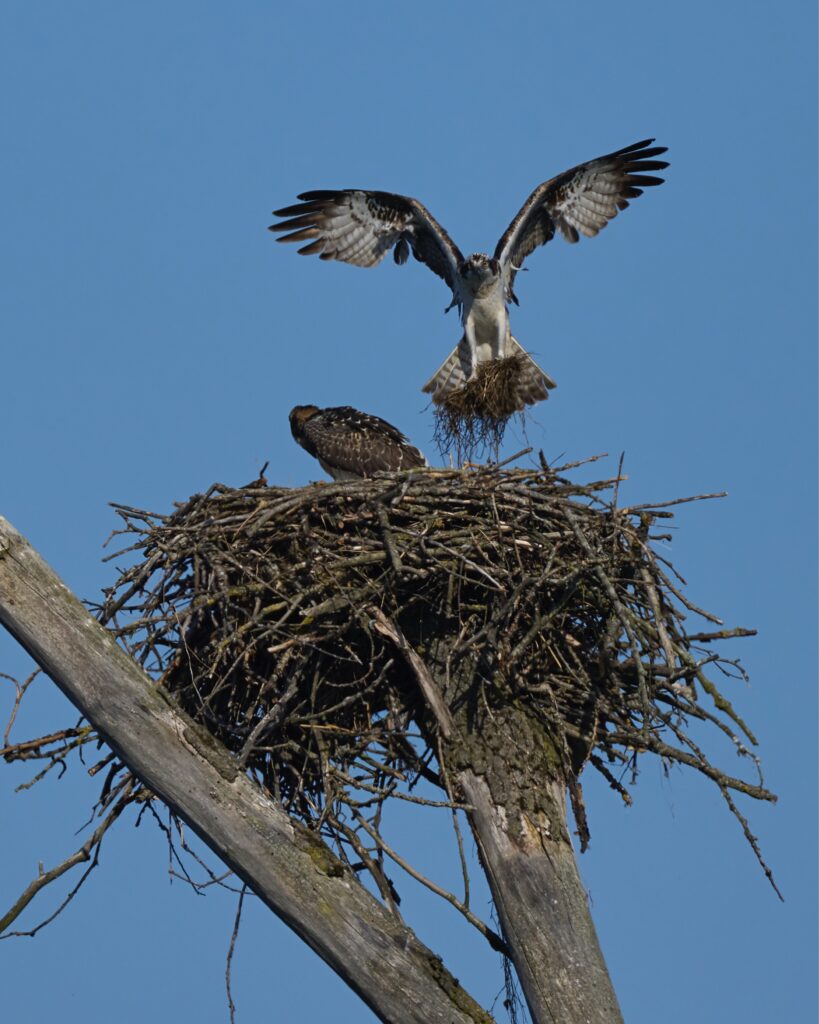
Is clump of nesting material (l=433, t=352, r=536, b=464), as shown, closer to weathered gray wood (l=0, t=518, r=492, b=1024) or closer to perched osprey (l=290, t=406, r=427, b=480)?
perched osprey (l=290, t=406, r=427, b=480)

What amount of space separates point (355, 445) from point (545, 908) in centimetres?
433

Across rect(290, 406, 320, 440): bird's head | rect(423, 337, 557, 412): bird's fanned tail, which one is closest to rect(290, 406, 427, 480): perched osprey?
rect(290, 406, 320, 440): bird's head

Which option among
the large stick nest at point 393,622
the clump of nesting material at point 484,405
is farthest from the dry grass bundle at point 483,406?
the large stick nest at point 393,622

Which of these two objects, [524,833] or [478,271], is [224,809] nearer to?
[524,833]

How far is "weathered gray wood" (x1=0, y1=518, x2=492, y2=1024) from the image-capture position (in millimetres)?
5555

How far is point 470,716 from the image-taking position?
696 centimetres

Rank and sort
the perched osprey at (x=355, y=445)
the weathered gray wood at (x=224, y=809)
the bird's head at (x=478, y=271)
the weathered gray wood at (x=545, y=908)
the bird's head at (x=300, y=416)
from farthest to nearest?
the bird's head at (x=478, y=271) → the bird's head at (x=300, y=416) → the perched osprey at (x=355, y=445) → the weathered gray wood at (x=545, y=908) → the weathered gray wood at (x=224, y=809)

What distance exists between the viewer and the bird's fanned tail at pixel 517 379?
1188 cm

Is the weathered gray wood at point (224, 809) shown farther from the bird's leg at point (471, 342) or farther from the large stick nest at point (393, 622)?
the bird's leg at point (471, 342)

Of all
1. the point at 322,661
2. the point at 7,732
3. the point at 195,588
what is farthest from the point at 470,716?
the point at 7,732

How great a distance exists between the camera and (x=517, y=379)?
11.8 meters

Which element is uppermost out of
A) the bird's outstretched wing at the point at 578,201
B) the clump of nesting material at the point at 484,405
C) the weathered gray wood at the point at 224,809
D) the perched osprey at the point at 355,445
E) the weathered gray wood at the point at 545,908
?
the bird's outstretched wing at the point at 578,201

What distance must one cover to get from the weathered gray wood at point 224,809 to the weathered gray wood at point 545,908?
54 cm

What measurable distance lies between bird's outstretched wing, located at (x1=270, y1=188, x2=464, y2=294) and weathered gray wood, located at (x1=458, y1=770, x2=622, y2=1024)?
6567 millimetres
